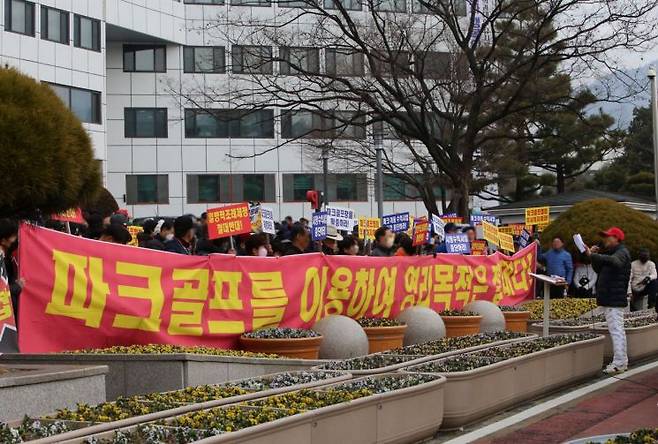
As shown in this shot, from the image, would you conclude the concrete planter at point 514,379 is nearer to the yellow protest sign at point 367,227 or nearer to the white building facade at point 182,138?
the yellow protest sign at point 367,227

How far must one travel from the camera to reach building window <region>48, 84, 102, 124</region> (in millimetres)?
44500

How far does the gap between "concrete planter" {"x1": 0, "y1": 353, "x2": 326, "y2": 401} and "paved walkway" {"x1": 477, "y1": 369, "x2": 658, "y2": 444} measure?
281 cm

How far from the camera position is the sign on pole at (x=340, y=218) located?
53.7 feet

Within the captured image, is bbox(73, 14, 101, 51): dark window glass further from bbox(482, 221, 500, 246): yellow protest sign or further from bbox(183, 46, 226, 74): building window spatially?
bbox(482, 221, 500, 246): yellow protest sign

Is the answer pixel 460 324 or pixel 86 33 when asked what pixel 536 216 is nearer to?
pixel 460 324

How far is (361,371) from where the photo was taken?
10289 mm

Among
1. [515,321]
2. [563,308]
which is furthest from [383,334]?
[563,308]

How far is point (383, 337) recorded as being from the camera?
14.6 meters

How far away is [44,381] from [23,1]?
36.1 m

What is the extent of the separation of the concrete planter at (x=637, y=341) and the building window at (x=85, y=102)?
105 feet

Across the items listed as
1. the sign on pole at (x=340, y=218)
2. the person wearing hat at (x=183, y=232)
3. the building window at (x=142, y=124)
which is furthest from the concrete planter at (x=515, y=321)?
the building window at (x=142, y=124)

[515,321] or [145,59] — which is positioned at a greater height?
[145,59]

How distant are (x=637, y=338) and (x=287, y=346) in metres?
6.36

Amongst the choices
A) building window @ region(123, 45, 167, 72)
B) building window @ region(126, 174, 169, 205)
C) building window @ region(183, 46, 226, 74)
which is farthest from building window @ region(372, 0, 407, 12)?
building window @ region(126, 174, 169, 205)
